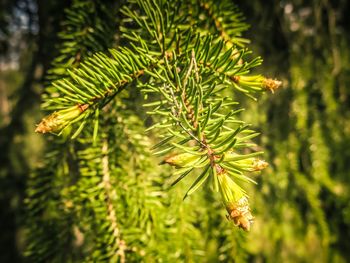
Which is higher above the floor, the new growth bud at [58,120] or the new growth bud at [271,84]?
the new growth bud at [271,84]

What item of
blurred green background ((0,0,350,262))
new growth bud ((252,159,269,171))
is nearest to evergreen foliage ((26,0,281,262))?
new growth bud ((252,159,269,171))

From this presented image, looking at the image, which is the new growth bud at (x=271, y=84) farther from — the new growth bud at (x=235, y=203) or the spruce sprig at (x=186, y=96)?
the new growth bud at (x=235, y=203)

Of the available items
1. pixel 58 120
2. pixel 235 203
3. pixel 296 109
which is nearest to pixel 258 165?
pixel 235 203

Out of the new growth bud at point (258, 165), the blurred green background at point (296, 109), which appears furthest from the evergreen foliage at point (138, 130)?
the blurred green background at point (296, 109)

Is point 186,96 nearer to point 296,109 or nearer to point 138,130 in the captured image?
point 138,130

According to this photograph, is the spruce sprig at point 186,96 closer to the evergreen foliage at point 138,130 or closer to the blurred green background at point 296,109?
the evergreen foliage at point 138,130

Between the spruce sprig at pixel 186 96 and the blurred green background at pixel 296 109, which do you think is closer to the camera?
the spruce sprig at pixel 186 96

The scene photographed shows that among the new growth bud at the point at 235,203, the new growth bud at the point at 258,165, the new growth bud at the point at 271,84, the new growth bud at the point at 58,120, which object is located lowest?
the new growth bud at the point at 235,203
